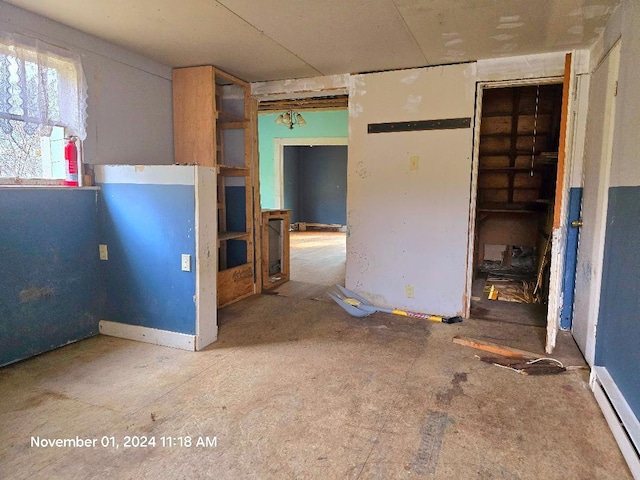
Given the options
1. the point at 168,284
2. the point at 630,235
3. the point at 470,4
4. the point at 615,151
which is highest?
the point at 470,4

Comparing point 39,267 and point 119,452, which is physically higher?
point 39,267

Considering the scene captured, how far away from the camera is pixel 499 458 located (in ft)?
5.84

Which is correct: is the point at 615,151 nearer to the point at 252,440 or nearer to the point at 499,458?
the point at 499,458

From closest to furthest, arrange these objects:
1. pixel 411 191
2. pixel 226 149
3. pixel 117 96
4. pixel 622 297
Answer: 1. pixel 622 297
2. pixel 117 96
3. pixel 411 191
4. pixel 226 149

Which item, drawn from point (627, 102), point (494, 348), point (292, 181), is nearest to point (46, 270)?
point (494, 348)

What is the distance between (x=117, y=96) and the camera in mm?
3285

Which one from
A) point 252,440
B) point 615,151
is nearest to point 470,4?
point 615,151

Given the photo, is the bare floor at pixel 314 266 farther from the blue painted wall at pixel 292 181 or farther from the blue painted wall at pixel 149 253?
the blue painted wall at pixel 149 253

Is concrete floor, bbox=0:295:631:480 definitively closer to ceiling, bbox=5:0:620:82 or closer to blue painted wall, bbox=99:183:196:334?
blue painted wall, bbox=99:183:196:334

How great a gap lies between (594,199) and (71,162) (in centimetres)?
385

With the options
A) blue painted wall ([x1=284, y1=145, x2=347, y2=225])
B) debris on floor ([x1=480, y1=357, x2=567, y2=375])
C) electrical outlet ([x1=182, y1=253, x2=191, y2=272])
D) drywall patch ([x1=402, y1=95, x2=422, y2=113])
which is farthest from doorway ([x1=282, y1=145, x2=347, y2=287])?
debris on floor ([x1=480, y1=357, x2=567, y2=375])

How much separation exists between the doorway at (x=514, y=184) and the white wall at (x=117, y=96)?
373 centimetres

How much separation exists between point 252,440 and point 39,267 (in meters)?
2.00

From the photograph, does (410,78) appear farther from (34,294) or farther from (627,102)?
(34,294)
